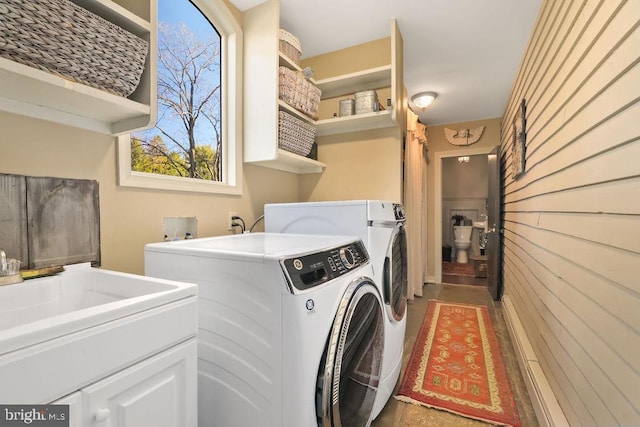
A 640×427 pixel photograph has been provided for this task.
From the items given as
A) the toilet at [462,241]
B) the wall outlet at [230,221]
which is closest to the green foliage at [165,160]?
the wall outlet at [230,221]

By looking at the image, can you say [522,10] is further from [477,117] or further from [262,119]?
[477,117]

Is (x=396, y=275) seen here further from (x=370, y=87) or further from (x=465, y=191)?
(x=465, y=191)

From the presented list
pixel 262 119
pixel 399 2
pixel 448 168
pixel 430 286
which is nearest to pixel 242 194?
pixel 262 119

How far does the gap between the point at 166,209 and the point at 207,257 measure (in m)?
0.63

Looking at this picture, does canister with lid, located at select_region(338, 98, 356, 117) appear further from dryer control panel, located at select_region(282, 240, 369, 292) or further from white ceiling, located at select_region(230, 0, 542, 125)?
dryer control panel, located at select_region(282, 240, 369, 292)

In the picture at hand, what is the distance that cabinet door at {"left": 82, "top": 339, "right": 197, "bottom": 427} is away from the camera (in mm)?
637

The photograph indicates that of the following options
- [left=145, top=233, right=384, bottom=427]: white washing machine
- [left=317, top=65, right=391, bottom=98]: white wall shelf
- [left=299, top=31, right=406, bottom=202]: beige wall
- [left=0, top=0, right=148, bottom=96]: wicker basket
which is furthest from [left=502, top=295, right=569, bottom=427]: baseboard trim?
[left=0, top=0, right=148, bottom=96]: wicker basket

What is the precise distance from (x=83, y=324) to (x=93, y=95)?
0.77m

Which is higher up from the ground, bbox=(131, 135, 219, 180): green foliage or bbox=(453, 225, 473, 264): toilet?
bbox=(131, 135, 219, 180): green foliage

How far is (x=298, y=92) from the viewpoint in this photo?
2115mm

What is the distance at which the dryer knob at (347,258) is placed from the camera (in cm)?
115

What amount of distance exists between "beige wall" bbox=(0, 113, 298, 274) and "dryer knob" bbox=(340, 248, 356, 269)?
951 millimetres

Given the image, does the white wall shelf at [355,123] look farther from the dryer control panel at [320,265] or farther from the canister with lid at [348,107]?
the dryer control panel at [320,265]

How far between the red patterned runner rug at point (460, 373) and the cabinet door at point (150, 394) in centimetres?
139
